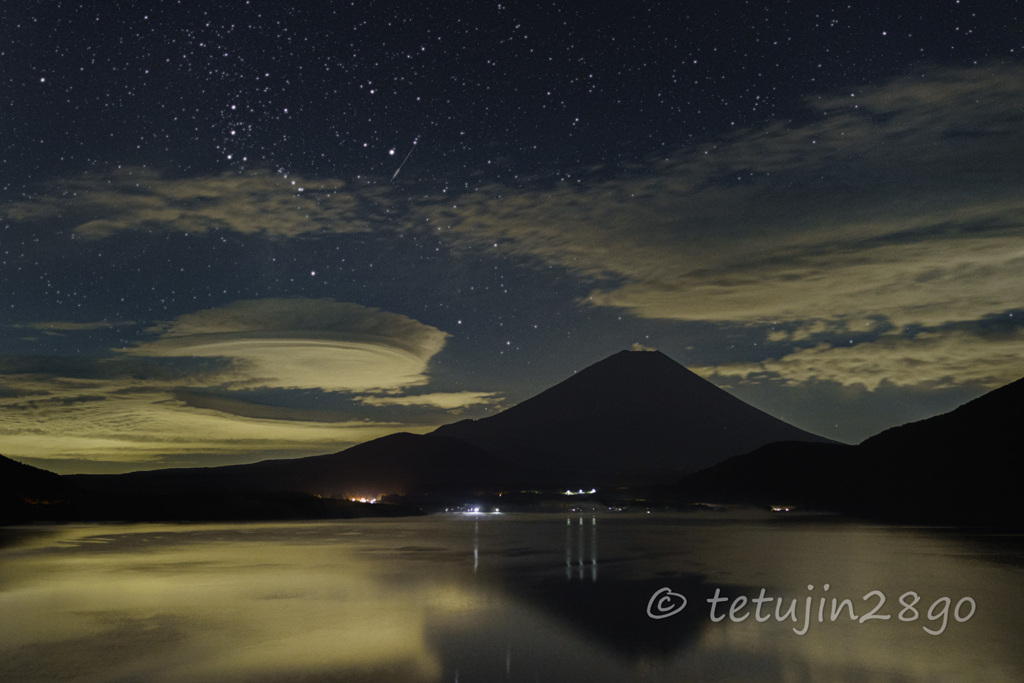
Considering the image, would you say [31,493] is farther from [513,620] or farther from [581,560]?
[513,620]

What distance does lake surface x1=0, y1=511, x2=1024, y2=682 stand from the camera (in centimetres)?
1283

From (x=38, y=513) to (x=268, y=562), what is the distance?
86.7 m

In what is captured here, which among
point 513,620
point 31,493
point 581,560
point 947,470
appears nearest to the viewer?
point 513,620

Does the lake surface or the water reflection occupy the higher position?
the lake surface

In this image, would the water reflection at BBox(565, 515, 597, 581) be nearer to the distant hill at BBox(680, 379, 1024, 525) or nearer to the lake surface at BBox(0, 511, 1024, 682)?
the lake surface at BBox(0, 511, 1024, 682)

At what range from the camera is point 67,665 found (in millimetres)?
13180

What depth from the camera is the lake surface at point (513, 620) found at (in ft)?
42.1

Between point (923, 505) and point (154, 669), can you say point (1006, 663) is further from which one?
point (923, 505)

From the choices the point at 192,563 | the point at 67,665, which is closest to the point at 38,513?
the point at 192,563

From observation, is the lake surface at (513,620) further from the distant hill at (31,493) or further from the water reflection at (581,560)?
the distant hill at (31,493)

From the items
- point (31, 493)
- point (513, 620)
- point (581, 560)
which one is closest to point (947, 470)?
point (581, 560)

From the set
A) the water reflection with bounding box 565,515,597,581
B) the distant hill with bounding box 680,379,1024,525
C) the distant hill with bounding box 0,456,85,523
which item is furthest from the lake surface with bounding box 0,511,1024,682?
the distant hill with bounding box 680,379,1024,525

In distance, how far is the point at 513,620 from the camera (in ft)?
57.6

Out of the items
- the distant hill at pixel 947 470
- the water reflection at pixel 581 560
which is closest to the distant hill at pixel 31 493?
A: the water reflection at pixel 581 560
